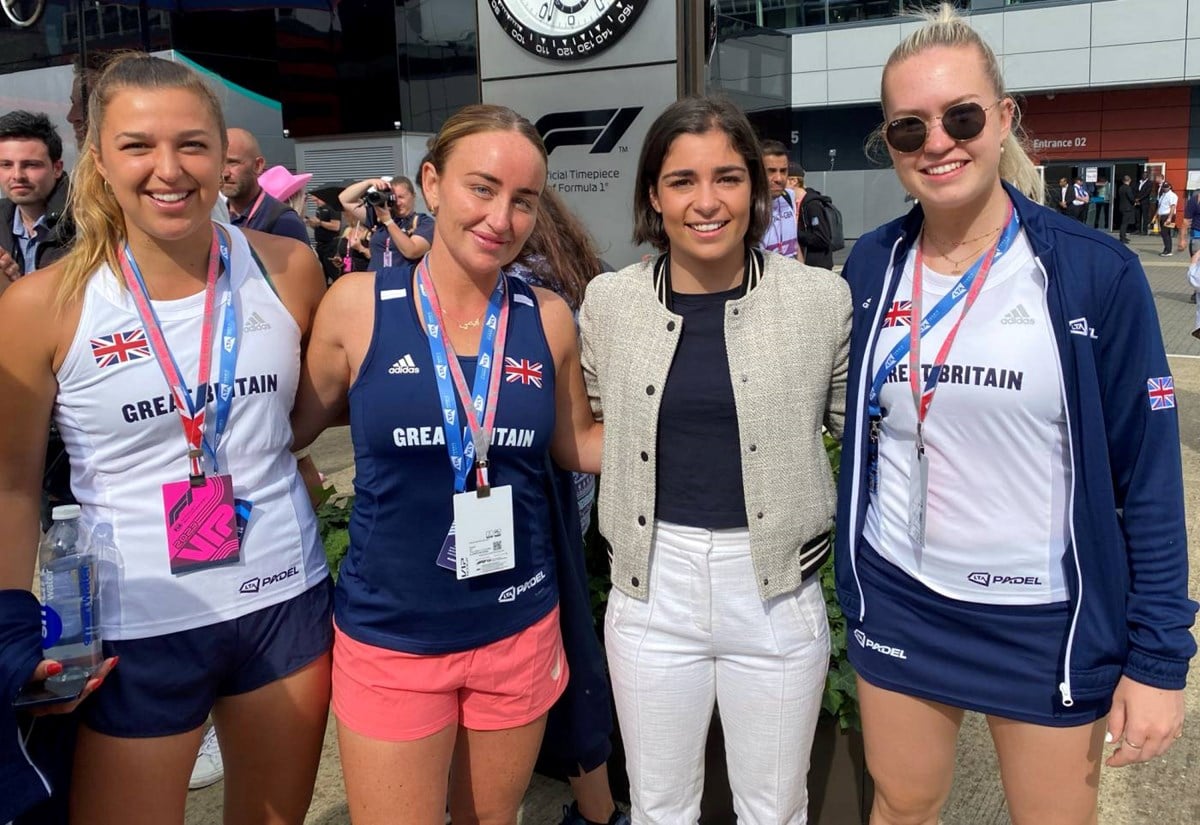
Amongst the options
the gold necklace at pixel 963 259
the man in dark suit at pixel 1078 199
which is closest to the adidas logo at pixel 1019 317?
the gold necklace at pixel 963 259

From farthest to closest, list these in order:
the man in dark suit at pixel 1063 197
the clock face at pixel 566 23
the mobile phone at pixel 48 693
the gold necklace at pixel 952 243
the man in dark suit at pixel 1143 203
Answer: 1. the man in dark suit at pixel 1143 203
2. the man in dark suit at pixel 1063 197
3. the clock face at pixel 566 23
4. the gold necklace at pixel 952 243
5. the mobile phone at pixel 48 693

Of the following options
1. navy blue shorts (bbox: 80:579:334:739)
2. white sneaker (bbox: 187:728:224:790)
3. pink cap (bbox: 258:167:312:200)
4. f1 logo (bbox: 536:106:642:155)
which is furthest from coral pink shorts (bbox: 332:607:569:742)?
pink cap (bbox: 258:167:312:200)

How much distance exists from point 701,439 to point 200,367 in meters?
1.10

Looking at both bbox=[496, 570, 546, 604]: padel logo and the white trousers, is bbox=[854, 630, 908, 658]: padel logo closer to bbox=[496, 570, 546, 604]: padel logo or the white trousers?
the white trousers

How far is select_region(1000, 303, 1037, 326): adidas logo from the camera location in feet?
6.29

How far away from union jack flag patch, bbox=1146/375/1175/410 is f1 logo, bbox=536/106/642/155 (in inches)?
173

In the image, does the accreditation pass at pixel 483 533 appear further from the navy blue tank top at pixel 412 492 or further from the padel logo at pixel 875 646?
the padel logo at pixel 875 646

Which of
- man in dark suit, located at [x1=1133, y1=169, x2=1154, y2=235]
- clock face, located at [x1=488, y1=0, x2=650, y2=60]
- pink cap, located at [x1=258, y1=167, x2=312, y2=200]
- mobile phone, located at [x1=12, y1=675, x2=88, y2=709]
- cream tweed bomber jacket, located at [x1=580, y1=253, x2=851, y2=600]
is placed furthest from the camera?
man in dark suit, located at [x1=1133, y1=169, x2=1154, y2=235]

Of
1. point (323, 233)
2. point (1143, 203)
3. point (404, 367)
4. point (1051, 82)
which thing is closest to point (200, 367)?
point (404, 367)

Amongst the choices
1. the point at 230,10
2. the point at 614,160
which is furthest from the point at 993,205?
the point at 230,10

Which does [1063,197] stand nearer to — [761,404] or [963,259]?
[963,259]

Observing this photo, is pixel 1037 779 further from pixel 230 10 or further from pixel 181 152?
pixel 230 10

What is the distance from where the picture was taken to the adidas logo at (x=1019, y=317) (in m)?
1.92

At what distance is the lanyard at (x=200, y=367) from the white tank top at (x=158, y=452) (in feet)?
0.04
